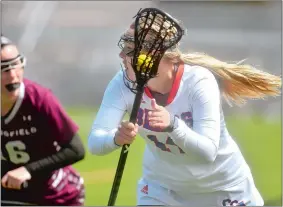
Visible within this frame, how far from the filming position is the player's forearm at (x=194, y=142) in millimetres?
3152

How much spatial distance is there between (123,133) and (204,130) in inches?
11.4

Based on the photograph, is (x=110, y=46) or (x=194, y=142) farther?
(x=110, y=46)

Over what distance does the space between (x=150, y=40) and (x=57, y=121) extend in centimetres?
52

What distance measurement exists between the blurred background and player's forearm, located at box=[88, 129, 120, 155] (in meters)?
0.07

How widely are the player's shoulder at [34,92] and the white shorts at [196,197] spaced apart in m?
0.50

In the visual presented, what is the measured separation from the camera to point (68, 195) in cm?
354

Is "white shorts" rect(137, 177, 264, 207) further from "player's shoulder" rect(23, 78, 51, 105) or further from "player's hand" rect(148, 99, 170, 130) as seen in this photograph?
"player's shoulder" rect(23, 78, 51, 105)

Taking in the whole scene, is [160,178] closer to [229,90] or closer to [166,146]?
[166,146]

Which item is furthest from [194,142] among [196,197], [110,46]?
[110,46]

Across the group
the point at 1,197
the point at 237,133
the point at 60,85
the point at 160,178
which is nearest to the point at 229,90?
the point at 237,133

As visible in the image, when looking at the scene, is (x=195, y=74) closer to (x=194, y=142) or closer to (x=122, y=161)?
(x=194, y=142)

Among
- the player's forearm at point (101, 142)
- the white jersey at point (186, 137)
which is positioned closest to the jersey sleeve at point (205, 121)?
the white jersey at point (186, 137)

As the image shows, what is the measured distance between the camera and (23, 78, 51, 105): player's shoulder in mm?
3418

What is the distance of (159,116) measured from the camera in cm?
313
